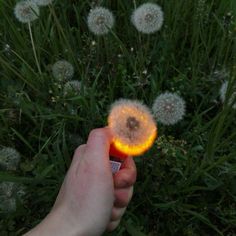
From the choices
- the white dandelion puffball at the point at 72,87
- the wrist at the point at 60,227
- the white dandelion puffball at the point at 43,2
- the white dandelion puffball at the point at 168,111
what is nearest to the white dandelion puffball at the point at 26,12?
the white dandelion puffball at the point at 43,2

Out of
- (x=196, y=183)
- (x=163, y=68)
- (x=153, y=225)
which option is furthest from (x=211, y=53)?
(x=153, y=225)

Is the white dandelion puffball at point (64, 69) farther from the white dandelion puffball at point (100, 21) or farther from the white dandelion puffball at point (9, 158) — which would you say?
the white dandelion puffball at point (9, 158)

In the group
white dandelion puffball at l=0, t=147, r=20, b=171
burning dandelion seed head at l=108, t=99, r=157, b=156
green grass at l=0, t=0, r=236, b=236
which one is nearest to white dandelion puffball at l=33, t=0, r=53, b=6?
green grass at l=0, t=0, r=236, b=236

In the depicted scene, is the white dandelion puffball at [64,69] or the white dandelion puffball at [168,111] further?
the white dandelion puffball at [64,69]

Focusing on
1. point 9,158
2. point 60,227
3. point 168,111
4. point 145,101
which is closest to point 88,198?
point 60,227

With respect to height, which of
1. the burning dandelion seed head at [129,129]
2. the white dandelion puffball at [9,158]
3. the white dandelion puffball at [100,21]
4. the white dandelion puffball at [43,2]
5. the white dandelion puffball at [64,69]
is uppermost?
the white dandelion puffball at [43,2]

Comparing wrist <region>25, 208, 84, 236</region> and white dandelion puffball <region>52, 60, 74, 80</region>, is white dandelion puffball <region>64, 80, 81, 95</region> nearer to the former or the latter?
white dandelion puffball <region>52, 60, 74, 80</region>
